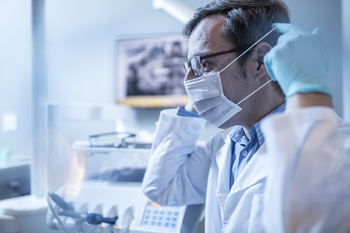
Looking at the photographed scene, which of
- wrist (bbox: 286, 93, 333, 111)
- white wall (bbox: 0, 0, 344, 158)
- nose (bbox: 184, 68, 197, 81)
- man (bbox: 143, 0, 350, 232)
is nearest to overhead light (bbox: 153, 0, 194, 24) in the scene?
white wall (bbox: 0, 0, 344, 158)

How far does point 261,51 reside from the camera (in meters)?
0.87

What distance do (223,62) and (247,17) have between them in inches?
6.3

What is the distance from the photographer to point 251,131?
985mm

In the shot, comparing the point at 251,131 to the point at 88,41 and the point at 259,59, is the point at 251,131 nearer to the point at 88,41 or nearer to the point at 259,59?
the point at 259,59

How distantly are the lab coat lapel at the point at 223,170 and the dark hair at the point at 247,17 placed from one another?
1.18 feet

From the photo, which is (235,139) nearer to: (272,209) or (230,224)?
(230,224)

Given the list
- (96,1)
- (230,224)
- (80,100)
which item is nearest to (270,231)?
(230,224)

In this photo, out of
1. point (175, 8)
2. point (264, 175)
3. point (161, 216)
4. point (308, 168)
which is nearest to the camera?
point (308, 168)

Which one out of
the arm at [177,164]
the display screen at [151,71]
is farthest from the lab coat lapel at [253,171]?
the display screen at [151,71]

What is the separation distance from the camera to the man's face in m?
0.90

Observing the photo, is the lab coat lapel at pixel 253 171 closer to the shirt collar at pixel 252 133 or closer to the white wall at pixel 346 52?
the shirt collar at pixel 252 133

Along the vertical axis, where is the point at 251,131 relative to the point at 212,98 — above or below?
below

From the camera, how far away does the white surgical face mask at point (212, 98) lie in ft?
2.98

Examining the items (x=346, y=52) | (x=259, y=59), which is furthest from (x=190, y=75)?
(x=346, y=52)
